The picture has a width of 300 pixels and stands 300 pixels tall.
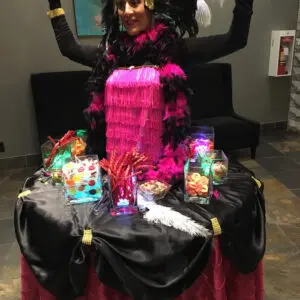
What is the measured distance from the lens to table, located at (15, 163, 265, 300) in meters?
1.05

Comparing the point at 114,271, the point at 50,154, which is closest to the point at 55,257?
the point at 114,271

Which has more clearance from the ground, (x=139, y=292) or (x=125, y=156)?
(x=125, y=156)

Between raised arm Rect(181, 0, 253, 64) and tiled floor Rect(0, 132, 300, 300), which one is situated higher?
raised arm Rect(181, 0, 253, 64)

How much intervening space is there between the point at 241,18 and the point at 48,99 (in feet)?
7.90

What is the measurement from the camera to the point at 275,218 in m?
2.43

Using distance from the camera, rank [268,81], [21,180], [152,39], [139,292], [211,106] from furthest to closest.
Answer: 1. [268,81]
2. [211,106]
3. [21,180]
4. [152,39]
5. [139,292]

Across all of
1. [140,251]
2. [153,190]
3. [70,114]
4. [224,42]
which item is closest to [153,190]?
[153,190]

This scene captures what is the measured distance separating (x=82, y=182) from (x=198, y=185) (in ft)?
1.29

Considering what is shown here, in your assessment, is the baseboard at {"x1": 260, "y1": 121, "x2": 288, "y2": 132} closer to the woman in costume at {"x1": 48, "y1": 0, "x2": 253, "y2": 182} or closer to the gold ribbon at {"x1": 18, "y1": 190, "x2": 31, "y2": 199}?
the woman in costume at {"x1": 48, "y1": 0, "x2": 253, "y2": 182}

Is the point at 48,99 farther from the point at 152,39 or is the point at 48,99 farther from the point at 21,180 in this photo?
the point at 152,39

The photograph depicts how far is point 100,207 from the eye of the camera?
3.92ft

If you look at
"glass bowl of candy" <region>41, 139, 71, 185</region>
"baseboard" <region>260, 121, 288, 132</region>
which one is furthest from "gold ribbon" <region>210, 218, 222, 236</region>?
"baseboard" <region>260, 121, 288, 132</region>

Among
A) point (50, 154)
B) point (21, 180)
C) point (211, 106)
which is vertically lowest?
point (21, 180)

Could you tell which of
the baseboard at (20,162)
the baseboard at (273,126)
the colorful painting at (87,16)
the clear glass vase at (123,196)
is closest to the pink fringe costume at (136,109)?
the clear glass vase at (123,196)
